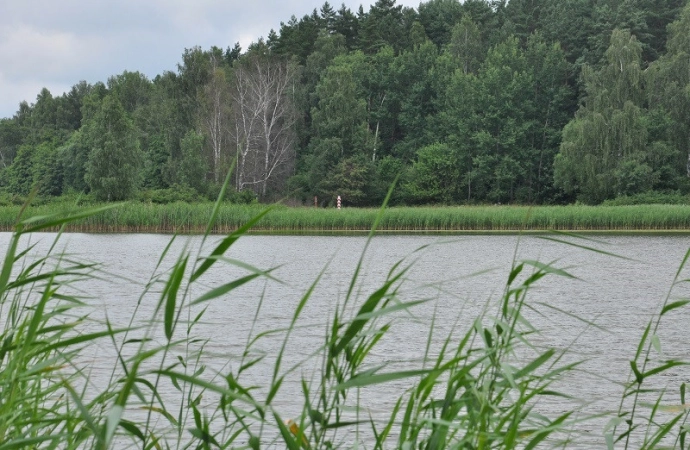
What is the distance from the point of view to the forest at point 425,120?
4000 centimetres

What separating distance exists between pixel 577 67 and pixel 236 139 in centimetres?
1832

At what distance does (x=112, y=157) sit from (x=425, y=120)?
18.9m

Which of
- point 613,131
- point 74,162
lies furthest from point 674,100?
point 74,162

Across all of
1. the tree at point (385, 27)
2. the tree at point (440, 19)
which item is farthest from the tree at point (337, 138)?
the tree at point (440, 19)

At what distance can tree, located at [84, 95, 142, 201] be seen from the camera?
40.0 meters

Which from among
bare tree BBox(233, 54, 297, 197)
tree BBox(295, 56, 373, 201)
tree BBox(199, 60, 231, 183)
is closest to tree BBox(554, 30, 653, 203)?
tree BBox(295, 56, 373, 201)

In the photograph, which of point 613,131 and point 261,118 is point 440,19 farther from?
point 613,131

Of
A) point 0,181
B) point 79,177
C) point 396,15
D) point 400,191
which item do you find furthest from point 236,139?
point 0,181

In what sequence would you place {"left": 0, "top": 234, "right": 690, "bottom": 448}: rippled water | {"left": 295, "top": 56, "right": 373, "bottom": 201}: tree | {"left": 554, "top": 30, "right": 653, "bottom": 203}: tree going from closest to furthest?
{"left": 0, "top": 234, "right": 690, "bottom": 448}: rippled water, {"left": 554, "top": 30, "right": 653, "bottom": 203}: tree, {"left": 295, "top": 56, "right": 373, "bottom": 201}: tree

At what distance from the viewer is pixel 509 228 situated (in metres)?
29.1

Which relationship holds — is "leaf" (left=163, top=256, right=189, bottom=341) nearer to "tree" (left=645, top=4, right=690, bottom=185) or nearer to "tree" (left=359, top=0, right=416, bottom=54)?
"tree" (left=645, top=4, right=690, bottom=185)

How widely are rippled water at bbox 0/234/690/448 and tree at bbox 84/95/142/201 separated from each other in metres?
17.8

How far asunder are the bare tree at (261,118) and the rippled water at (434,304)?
2233cm

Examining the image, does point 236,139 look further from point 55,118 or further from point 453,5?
point 55,118
